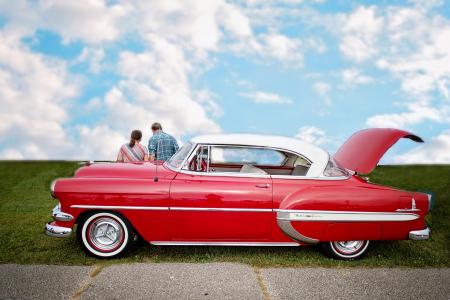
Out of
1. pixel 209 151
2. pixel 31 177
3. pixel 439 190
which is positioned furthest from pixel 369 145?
pixel 31 177

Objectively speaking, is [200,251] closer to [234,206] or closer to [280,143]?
[234,206]

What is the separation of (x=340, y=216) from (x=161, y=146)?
4794 millimetres

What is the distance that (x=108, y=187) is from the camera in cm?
661

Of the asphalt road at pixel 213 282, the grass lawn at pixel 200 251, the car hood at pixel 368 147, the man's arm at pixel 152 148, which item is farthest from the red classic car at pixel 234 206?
the man's arm at pixel 152 148

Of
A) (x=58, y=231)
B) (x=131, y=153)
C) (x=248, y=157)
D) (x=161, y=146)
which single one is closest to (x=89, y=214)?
(x=58, y=231)

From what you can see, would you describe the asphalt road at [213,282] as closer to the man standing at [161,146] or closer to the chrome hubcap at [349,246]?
the chrome hubcap at [349,246]

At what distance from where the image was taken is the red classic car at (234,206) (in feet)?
21.6

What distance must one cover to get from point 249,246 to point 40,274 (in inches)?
117

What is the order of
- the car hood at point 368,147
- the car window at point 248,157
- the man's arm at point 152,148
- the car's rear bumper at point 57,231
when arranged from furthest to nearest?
the man's arm at point 152,148
the car window at point 248,157
the car hood at point 368,147
the car's rear bumper at point 57,231

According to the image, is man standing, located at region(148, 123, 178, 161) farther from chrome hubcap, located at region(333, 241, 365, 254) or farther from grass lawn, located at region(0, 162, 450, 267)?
chrome hubcap, located at region(333, 241, 365, 254)

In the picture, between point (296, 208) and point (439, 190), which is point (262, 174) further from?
point (439, 190)

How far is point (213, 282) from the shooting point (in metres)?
5.80

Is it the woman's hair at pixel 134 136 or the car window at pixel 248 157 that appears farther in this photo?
the woman's hair at pixel 134 136

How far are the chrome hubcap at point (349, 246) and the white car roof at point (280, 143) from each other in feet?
3.43
